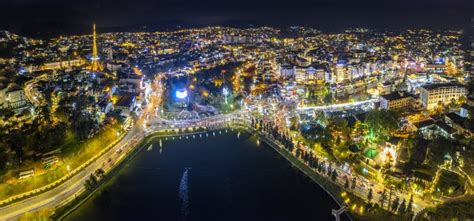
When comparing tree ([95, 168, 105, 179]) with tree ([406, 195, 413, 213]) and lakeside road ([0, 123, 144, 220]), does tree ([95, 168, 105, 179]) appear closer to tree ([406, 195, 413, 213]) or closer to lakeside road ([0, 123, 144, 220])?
lakeside road ([0, 123, 144, 220])

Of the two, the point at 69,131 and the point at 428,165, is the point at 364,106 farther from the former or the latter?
the point at 69,131

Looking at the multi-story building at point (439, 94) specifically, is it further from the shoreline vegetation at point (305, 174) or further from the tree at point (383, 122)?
the shoreline vegetation at point (305, 174)

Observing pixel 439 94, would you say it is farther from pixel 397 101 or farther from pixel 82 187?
pixel 82 187

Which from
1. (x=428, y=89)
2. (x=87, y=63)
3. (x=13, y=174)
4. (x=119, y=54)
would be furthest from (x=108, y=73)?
(x=428, y=89)

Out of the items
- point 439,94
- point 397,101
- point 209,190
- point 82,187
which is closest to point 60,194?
point 82,187

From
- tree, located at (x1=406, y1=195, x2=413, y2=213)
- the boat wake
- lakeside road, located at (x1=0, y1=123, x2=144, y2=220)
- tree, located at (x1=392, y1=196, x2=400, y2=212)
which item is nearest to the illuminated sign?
lakeside road, located at (x1=0, y1=123, x2=144, y2=220)

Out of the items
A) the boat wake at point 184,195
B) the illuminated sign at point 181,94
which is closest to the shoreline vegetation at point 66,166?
the boat wake at point 184,195
